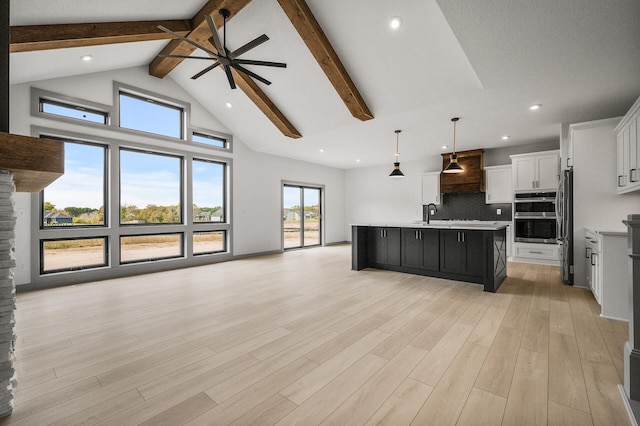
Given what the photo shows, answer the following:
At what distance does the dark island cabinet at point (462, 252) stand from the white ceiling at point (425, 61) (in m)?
2.10

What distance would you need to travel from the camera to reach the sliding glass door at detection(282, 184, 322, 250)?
8633 millimetres

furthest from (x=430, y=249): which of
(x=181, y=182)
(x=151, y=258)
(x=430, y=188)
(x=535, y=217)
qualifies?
(x=151, y=258)

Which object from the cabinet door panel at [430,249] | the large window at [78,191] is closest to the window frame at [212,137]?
the large window at [78,191]

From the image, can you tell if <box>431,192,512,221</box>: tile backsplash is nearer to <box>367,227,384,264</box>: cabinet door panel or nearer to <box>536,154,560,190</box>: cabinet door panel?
<box>536,154,560,190</box>: cabinet door panel

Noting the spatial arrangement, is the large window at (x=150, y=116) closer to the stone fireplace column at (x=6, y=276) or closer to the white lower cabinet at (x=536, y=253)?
the stone fireplace column at (x=6, y=276)

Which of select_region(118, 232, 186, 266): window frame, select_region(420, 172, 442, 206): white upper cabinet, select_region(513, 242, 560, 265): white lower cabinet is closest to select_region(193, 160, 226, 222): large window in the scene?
select_region(118, 232, 186, 266): window frame

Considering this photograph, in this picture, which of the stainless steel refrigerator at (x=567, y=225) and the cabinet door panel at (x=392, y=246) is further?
the cabinet door panel at (x=392, y=246)

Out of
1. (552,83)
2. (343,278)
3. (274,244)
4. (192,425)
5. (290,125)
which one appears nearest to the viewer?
(192,425)

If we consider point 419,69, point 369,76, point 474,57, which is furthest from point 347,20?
point 474,57

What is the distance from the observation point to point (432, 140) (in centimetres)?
650

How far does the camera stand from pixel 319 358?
2.21 m

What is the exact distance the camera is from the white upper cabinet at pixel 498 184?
6.74m

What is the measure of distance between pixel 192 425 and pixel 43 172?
4.83ft

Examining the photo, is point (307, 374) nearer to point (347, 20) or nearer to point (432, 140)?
point (347, 20)
